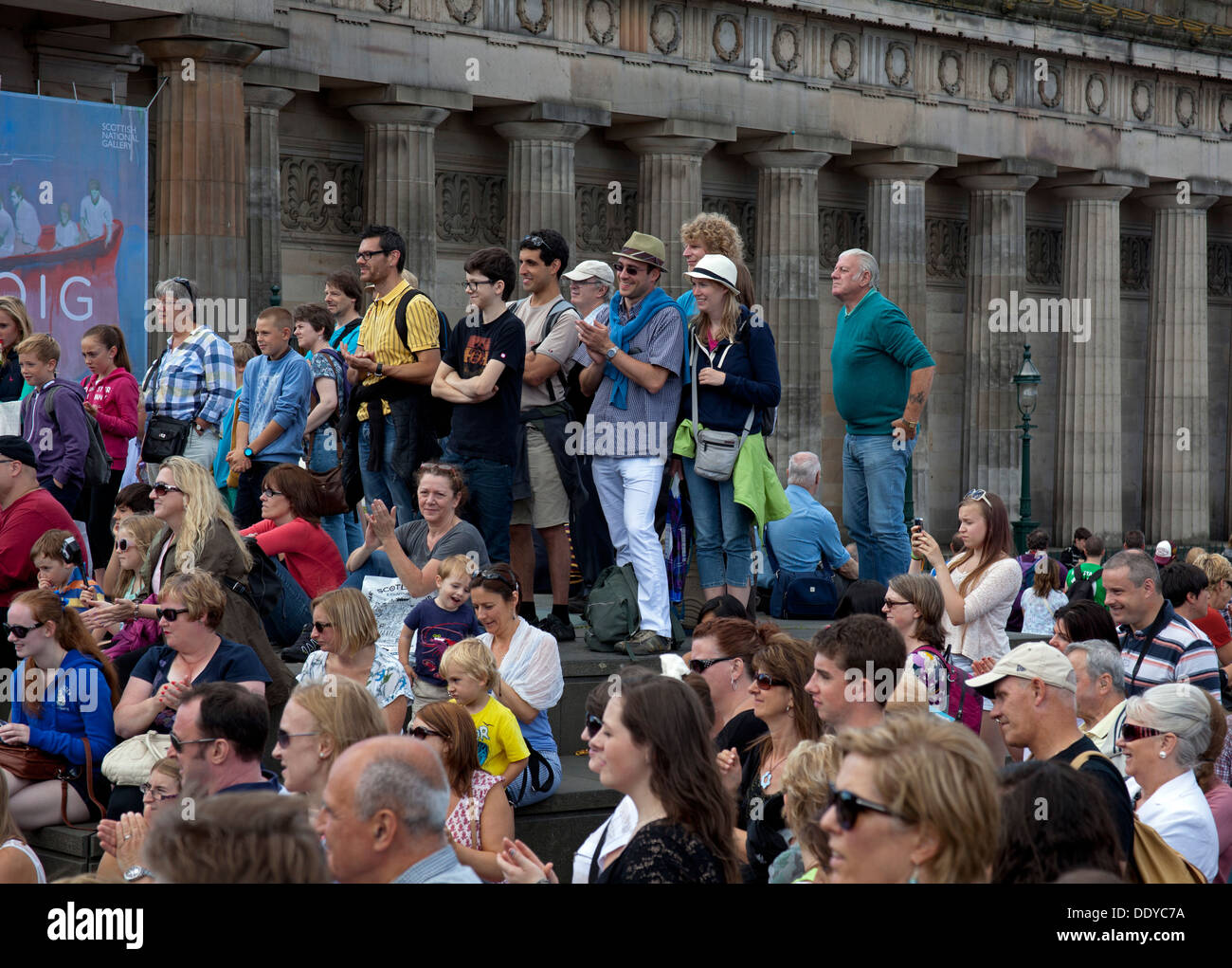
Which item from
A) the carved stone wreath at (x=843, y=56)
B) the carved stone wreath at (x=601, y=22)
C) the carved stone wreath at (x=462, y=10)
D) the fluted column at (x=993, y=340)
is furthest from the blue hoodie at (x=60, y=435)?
the fluted column at (x=993, y=340)

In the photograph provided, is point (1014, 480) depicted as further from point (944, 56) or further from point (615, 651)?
point (615, 651)

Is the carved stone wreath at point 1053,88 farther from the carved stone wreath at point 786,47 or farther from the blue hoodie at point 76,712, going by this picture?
the blue hoodie at point 76,712

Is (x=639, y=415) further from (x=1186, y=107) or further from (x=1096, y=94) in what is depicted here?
(x=1186, y=107)

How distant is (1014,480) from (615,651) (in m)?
21.0

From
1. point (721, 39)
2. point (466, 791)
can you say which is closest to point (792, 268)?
point (721, 39)

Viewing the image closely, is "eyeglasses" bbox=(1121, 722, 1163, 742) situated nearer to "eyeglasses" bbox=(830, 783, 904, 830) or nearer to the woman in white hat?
"eyeglasses" bbox=(830, 783, 904, 830)

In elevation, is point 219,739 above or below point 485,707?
above

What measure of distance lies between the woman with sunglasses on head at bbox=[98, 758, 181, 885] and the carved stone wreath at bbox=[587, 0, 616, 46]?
728 inches

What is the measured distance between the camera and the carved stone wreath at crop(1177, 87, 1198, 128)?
31.4 metres

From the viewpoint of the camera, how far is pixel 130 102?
18.8 metres

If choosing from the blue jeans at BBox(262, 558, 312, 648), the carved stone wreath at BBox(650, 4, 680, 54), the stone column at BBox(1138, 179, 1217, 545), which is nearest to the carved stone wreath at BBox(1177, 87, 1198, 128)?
the stone column at BBox(1138, 179, 1217, 545)

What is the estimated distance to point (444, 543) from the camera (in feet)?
28.3

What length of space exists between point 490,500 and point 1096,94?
77.3ft
